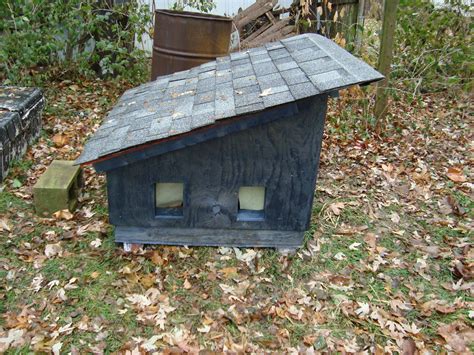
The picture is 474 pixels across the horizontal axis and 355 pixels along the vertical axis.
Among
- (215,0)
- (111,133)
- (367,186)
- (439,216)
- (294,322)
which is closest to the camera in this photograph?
(294,322)

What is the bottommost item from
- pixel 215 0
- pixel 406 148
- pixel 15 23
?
pixel 406 148

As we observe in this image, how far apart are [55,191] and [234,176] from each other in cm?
182

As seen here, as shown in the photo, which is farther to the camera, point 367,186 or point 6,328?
point 367,186

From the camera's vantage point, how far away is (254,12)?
9.60 meters

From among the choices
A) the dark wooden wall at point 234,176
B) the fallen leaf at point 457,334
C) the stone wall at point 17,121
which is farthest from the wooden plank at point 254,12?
the fallen leaf at point 457,334

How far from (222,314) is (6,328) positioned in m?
1.50

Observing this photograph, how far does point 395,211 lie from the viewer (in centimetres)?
461

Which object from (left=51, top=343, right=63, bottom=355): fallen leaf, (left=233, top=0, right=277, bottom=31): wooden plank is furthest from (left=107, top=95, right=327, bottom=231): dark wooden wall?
(left=233, top=0, right=277, bottom=31): wooden plank

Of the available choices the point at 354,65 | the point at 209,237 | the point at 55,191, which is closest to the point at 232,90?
the point at 354,65

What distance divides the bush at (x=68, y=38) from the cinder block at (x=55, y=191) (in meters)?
2.71

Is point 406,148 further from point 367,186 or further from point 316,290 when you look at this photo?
point 316,290

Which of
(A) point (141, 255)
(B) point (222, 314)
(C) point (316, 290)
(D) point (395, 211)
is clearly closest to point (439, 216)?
(D) point (395, 211)

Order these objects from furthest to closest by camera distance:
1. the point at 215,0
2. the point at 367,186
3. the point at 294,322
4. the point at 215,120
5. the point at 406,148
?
the point at 215,0 → the point at 406,148 → the point at 367,186 → the point at 294,322 → the point at 215,120

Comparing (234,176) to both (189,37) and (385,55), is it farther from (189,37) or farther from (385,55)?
(385,55)
